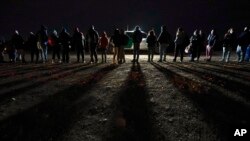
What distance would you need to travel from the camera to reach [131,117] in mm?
5633

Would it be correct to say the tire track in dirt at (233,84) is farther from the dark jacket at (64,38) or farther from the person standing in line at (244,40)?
the dark jacket at (64,38)

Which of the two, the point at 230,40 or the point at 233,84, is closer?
the point at 233,84

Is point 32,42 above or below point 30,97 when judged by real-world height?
above

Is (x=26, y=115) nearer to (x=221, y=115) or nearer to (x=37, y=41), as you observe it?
(x=221, y=115)

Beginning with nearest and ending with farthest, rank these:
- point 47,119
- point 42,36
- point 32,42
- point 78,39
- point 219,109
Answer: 1. point 47,119
2. point 219,109
3. point 78,39
4. point 42,36
5. point 32,42

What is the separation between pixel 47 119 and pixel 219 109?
3604 mm

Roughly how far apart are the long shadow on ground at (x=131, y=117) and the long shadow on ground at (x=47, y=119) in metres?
0.80

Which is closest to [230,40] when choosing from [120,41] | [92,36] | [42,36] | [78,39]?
[120,41]

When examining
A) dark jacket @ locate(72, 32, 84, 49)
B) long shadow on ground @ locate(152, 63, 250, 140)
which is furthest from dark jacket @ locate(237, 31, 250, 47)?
dark jacket @ locate(72, 32, 84, 49)

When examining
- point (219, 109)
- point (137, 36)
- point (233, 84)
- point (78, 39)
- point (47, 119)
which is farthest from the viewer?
point (78, 39)

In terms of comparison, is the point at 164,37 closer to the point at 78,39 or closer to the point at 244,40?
the point at 244,40

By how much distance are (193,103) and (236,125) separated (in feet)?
4.98

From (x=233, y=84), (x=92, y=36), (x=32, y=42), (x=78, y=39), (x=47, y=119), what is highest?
(x=92, y=36)

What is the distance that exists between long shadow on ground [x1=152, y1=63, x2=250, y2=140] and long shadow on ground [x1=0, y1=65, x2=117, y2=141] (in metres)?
Result: 2.62
